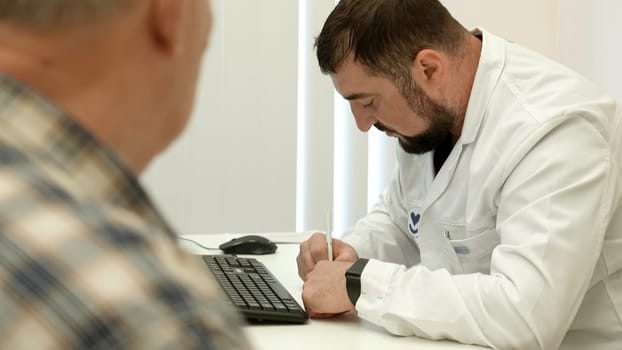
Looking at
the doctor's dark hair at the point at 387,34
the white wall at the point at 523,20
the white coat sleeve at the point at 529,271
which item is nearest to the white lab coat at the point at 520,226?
the white coat sleeve at the point at 529,271

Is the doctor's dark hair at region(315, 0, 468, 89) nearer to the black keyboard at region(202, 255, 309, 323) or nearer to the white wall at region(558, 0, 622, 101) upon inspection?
the black keyboard at region(202, 255, 309, 323)

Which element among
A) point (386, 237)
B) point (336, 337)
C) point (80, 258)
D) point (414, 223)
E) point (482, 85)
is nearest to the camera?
point (80, 258)

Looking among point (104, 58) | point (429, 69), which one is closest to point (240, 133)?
point (429, 69)

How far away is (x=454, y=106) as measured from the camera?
1663 millimetres

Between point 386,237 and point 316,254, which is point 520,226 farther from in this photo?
point 386,237

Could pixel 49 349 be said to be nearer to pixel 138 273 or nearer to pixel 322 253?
pixel 138 273

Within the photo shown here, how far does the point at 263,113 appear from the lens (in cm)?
275

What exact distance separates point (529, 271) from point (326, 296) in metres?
0.32

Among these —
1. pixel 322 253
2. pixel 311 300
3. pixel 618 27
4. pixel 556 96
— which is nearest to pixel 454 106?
pixel 556 96

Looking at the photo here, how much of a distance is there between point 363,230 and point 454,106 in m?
0.39

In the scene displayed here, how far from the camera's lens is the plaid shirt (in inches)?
14.5

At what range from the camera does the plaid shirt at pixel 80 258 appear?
0.37m

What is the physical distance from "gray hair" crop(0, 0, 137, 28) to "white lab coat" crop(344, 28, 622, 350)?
3.09ft

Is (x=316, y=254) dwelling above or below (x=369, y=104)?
below
